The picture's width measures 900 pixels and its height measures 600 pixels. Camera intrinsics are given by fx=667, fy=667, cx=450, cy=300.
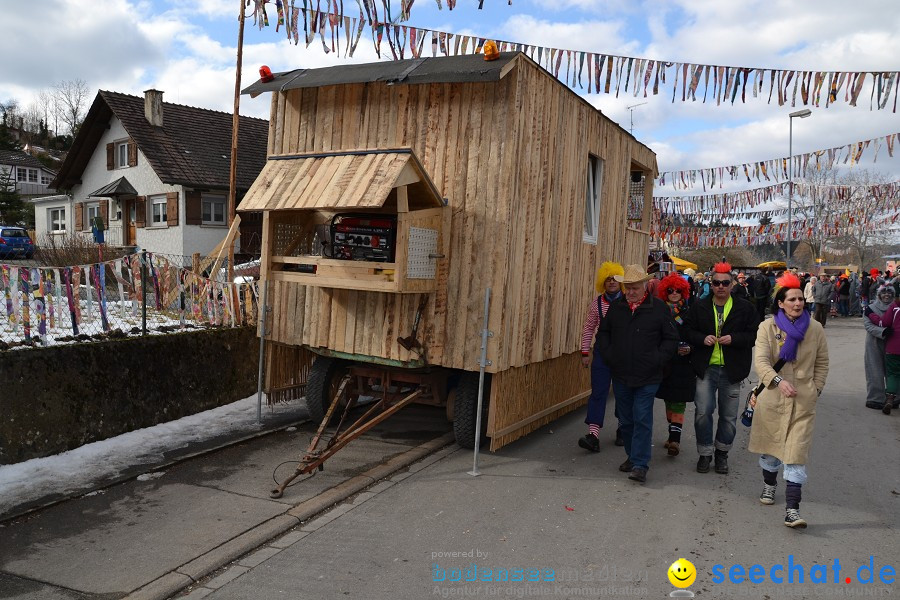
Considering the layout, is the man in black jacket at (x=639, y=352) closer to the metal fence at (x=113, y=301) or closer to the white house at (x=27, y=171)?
the metal fence at (x=113, y=301)

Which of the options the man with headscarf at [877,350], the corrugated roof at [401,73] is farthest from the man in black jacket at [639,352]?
the man with headscarf at [877,350]

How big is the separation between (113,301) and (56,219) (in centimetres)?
3039

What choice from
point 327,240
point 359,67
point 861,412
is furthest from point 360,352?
point 861,412

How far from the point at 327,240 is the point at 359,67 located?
1.75 metres

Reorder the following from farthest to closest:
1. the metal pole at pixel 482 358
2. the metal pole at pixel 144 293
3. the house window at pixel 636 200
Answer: the house window at pixel 636 200
the metal pole at pixel 144 293
the metal pole at pixel 482 358

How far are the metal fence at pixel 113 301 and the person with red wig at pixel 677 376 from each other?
4994 mm

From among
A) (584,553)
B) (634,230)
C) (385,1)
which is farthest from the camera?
(634,230)

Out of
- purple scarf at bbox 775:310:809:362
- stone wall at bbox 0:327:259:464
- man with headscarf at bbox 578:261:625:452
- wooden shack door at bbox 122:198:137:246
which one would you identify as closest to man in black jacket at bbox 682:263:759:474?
purple scarf at bbox 775:310:809:362

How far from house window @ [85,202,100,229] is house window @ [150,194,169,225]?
4.57m

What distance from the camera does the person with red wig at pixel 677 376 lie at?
241 inches

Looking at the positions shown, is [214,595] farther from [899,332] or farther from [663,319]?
[899,332]

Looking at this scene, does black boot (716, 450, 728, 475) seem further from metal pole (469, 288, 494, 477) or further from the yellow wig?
metal pole (469, 288, 494, 477)

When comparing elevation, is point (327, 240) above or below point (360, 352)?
above

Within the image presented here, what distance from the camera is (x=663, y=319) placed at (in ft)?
18.7
